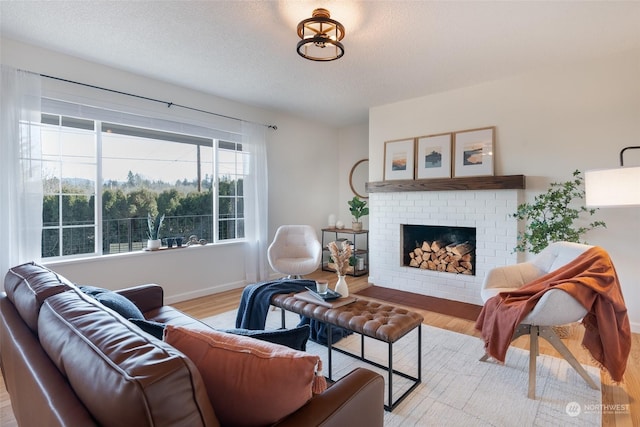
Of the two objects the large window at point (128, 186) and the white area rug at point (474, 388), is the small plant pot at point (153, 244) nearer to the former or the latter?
the large window at point (128, 186)

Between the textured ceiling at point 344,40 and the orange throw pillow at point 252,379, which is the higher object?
the textured ceiling at point 344,40

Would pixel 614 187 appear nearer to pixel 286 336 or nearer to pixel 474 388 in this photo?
pixel 474 388

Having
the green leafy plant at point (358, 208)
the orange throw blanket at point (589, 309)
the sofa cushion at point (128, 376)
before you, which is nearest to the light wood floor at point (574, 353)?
the orange throw blanket at point (589, 309)

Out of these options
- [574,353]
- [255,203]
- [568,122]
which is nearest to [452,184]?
[568,122]

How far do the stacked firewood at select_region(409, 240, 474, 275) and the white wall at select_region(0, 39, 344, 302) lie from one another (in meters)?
1.86

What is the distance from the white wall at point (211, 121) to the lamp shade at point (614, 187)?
3.67m

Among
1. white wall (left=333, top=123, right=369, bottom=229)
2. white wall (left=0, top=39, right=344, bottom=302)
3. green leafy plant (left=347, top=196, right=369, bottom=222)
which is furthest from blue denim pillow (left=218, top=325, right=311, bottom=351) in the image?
white wall (left=333, top=123, right=369, bottom=229)

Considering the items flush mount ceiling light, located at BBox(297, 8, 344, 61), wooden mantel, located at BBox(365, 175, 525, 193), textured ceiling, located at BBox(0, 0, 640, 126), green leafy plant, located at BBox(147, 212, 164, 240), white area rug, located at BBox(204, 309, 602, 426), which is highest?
textured ceiling, located at BBox(0, 0, 640, 126)

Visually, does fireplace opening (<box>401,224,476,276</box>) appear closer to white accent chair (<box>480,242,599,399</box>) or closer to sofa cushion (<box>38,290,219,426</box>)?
white accent chair (<box>480,242,599,399</box>)

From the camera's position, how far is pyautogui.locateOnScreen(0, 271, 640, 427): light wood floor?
176 centimetres

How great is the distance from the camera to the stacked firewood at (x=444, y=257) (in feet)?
12.8

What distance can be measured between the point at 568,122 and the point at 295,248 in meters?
3.20

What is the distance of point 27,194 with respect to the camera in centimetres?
269

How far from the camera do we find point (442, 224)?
3.94 metres
